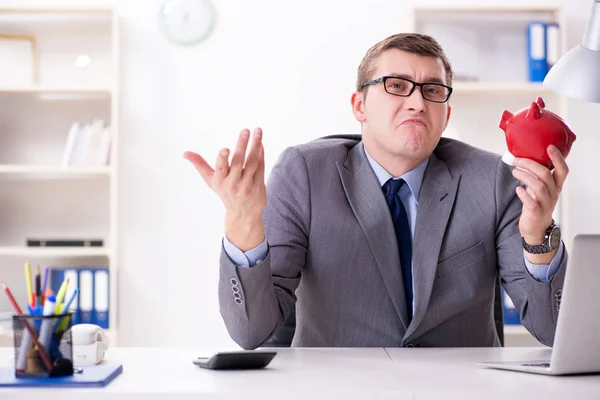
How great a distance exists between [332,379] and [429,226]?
0.72m

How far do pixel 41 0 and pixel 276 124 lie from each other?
1.29 m

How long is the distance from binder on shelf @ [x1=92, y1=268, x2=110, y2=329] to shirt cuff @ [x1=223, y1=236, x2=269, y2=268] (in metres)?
2.16

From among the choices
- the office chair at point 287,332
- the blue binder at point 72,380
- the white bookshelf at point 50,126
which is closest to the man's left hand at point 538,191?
the office chair at point 287,332

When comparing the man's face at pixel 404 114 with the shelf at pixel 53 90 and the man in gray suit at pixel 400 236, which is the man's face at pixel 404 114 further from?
the shelf at pixel 53 90

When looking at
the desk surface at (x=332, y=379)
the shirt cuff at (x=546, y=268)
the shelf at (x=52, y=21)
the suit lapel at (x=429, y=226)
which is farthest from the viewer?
the shelf at (x=52, y=21)

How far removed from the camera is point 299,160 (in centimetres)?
197

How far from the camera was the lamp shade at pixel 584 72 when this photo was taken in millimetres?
1622

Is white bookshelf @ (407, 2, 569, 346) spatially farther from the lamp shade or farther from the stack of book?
the lamp shade

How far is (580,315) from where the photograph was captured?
119 cm

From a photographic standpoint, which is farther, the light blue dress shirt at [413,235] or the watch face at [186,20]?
the watch face at [186,20]

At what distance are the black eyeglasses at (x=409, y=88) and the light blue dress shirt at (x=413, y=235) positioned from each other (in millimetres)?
164

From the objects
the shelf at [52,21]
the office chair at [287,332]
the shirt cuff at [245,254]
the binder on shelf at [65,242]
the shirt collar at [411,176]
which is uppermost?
the shelf at [52,21]

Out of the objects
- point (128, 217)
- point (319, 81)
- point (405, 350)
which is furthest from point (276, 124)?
point (405, 350)

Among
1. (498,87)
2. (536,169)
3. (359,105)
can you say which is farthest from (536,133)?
(498,87)
